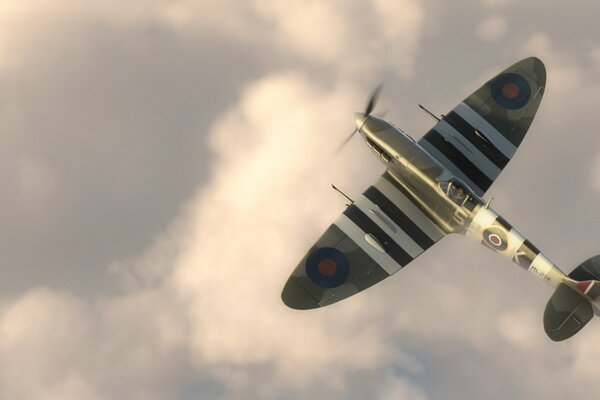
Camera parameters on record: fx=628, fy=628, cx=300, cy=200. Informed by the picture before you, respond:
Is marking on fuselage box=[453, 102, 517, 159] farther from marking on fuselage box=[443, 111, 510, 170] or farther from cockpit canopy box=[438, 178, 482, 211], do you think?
cockpit canopy box=[438, 178, 482, 211]

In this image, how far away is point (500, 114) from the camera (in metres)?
28.8

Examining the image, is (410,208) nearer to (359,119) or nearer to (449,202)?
(449,202)

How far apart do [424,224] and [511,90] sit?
8.00 m

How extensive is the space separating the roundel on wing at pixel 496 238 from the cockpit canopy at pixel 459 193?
A: 1229 millimetres

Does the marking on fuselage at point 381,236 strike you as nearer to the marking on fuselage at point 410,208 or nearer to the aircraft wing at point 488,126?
the marking on fuselage at point 410,208

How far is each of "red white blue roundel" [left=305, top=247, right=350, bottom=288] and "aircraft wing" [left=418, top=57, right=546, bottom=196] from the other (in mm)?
6435

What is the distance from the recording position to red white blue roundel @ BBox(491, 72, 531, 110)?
29016mm

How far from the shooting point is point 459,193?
25.6 m

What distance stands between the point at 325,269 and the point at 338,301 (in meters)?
1.40

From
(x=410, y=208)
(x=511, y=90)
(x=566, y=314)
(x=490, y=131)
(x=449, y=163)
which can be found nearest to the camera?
(x=566, y=314)

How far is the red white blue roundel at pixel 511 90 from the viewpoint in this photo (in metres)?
29.0

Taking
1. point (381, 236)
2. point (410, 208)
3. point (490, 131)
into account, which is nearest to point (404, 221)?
point (410, 208)

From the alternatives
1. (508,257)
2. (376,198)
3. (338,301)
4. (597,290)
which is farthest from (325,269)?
(597,290)

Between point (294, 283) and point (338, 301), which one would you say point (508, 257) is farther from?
point (294, 283)
